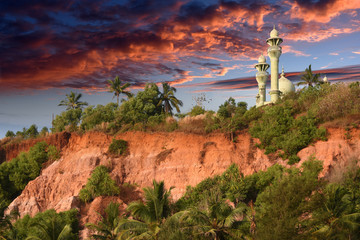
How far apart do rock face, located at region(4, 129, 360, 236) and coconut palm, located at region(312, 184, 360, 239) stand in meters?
6.93

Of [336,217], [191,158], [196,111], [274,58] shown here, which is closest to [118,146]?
[191,158]

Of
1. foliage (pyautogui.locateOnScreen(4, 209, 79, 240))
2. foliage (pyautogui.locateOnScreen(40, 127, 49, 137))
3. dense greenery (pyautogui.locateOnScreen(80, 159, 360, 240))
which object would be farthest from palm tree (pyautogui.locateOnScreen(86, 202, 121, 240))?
foliage (pyautogui.locateOnScreen(40, 127, 49, 137))

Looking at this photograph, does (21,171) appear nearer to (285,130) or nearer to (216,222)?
(216,222)

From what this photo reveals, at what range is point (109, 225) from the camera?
94.4ft

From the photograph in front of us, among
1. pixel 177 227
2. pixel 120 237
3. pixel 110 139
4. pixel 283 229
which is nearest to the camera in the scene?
pixel 283 229

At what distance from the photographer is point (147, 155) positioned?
120 ft

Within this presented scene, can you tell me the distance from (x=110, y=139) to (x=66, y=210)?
9269 millimetres

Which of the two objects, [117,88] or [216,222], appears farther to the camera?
[117,88]

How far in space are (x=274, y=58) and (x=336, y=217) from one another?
946 inches

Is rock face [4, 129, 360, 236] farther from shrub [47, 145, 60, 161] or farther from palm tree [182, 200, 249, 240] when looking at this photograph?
palm tree [182, 200, 249, 240]

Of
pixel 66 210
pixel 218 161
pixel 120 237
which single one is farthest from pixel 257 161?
pixel 66 210

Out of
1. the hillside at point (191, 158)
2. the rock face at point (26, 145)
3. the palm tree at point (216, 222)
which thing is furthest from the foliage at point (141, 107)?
the palm tree at point (216, 222)

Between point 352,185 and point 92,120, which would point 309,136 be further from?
point 92,120

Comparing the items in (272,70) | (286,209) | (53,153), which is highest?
(272,70)
